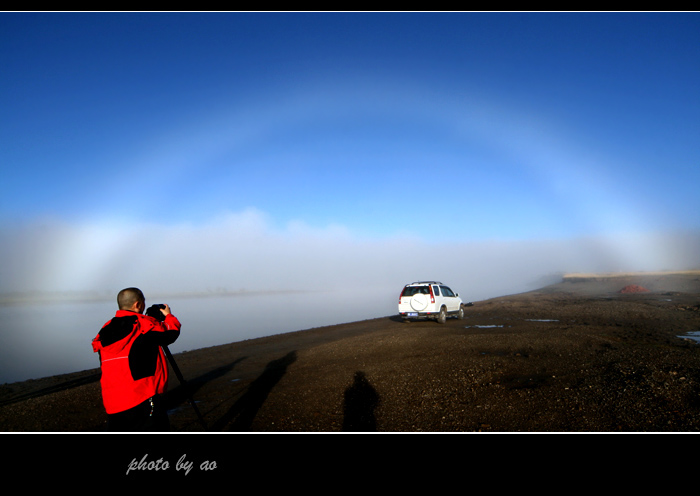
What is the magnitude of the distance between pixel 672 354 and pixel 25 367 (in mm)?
23725

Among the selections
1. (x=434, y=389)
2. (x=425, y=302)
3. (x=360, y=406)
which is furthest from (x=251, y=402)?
(x=425, y=302)

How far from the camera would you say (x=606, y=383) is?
23.6 ft

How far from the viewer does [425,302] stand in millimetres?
20000

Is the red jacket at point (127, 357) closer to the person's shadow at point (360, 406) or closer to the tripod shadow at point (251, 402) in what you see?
the tripod shadow at point (251, 402)

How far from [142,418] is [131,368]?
1.82 feet

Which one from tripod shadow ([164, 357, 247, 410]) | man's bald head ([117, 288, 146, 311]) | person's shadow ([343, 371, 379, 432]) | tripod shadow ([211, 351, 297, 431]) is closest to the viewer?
man's bald head ([117, 288, 146, 311])

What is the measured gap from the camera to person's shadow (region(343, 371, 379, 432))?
6.23m

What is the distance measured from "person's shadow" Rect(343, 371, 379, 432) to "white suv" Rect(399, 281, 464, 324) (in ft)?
36.8

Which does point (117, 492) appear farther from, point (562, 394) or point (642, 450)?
point (562, 394)

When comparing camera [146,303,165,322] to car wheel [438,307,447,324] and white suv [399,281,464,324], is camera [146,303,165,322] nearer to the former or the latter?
white suv [399,281,464,324]

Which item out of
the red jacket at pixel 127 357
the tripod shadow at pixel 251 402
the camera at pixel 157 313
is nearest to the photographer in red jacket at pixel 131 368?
the red jacket at pixel 127 357

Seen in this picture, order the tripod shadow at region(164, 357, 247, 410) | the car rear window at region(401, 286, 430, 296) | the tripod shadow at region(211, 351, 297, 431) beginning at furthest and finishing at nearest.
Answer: the car rear window at region(401, 286, 430, 296)
the tripod shadow at region(164, 357, 247, 410)
the tripod shadow at region(211, 351, 297, 431)

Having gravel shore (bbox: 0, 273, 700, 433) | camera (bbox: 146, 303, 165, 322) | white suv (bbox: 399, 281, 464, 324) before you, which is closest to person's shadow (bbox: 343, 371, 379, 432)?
gravel shore (bbox: 0, 273, 700, 433)

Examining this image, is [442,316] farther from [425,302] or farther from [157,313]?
[157,313]
